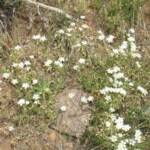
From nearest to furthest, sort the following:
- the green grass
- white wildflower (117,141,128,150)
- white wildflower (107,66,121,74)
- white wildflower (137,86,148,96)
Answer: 1. white wildflower (117,141,128,150)
2. the green grass
3. white wildflower (137,86,148,96)
4. white wildflower (107,66,121,74)

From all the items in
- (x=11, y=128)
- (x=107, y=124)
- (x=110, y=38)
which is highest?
(x=110, y=38)

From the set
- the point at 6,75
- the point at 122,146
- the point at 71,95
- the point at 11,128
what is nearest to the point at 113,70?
the point at 71,95

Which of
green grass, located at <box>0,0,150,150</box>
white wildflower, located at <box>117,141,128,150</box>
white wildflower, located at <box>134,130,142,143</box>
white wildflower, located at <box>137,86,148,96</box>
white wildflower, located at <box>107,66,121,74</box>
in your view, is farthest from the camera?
white wildflower, located at <box>107,66,121,74</box>

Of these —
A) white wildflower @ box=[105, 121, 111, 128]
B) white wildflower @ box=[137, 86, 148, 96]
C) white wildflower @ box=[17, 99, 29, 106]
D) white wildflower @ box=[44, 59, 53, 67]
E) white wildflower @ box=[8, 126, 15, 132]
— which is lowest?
white wildflower @ box=[8, 126, 15, 132]

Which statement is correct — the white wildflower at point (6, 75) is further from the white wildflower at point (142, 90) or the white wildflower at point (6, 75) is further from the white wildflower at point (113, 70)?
the white wildflower at point (142, 90)

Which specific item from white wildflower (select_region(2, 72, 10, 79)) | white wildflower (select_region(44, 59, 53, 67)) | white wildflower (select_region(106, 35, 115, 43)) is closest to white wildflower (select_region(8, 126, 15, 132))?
white wildflower (select_region(2, 72, 10, 79))

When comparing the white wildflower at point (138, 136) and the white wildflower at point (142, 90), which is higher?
the white wildflower at point (142, 90)

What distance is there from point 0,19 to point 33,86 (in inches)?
47.8

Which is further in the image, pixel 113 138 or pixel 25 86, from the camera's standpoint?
pixel 25 86

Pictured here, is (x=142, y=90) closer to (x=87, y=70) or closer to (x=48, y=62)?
(x=87, y=70)

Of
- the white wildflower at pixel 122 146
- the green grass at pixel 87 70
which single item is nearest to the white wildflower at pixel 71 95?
the green grass at pixel 87 70

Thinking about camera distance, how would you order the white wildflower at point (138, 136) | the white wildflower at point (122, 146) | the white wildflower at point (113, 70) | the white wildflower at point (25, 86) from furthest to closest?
the white wildflower at point (113, 70) → the white wildflower at point (25, 86) → the white wildflower at point (138, 136) → the white wildflower at point (122, 146)

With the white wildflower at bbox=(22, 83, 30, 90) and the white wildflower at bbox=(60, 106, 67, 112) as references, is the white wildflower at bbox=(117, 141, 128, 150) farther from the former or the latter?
the white wildflower at bbox=(22, 83, 30, 90)

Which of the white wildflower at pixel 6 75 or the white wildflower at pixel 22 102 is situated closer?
the white wildflower at pixel 22 102
